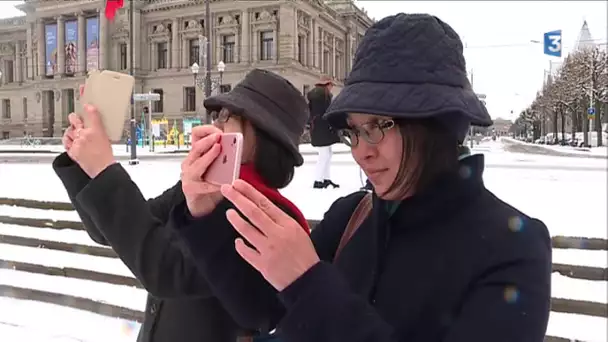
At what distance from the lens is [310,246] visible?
2.62 feet

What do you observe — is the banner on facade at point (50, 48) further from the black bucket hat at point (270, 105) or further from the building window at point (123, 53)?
the building window at point (123, 53)

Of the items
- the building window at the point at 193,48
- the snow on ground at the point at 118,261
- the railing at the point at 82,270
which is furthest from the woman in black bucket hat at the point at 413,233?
the building window at the point at 193,48

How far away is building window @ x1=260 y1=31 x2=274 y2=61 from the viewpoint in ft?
104

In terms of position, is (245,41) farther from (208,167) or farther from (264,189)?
(208,167)

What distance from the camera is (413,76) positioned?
0.81 m

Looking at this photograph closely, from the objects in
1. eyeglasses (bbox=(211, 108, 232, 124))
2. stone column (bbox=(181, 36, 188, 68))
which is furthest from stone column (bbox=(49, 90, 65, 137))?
stone column (bbox=(181, 36, 188, 68))

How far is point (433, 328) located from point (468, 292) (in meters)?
0.08

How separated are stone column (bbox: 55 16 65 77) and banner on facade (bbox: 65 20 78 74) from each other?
0.12 ft

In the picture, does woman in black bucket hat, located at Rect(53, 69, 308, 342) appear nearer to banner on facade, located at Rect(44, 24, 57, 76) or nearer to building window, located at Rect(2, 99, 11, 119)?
building window, located at Rect(2, 99, 11, 119)

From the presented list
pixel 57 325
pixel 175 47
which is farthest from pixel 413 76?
pixel 175 47

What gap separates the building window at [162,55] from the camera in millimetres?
31439

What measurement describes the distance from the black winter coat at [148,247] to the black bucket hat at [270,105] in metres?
0.29

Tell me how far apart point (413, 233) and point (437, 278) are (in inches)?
3.5

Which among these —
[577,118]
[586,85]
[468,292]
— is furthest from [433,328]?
[577,118]
